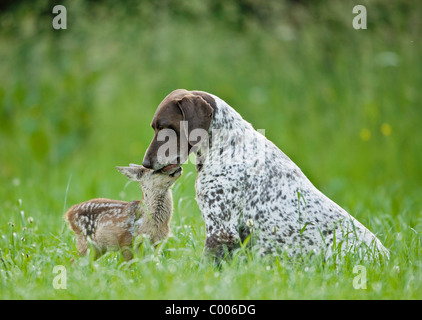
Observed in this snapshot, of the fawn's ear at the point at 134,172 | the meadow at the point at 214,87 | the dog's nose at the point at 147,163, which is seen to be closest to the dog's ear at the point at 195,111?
the dog's nose at the point at 147,163

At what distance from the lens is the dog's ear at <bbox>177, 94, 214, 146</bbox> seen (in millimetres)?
5129

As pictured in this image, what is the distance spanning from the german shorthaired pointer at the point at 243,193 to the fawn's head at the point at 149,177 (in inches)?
9.0

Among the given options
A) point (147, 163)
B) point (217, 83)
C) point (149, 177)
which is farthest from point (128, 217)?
point (217, 83)

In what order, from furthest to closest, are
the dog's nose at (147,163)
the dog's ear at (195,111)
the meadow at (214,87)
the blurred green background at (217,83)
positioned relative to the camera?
the blurred green background at (217,83), the meadow at (214,87), the dog's nose at (147,163), the dog's ear at (195,111)

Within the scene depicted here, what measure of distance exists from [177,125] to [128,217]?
0.99 m

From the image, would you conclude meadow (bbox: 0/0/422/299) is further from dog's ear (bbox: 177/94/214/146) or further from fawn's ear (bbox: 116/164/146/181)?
dog's ear (bbox: 177/94/214/146)

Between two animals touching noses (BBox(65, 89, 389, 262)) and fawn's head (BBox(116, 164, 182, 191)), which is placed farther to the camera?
fawn's head (BBox(116, 164, 182, 191))

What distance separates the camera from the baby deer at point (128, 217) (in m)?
5.56

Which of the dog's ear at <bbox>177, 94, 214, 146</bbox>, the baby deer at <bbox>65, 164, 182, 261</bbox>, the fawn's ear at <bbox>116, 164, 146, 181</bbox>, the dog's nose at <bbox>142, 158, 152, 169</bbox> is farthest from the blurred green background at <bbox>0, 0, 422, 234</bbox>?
the dog's ear at <bbox>177, 94, 214, 146</bbox>

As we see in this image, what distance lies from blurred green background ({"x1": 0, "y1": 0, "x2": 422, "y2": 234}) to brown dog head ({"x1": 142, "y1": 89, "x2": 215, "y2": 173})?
3978 millimetres

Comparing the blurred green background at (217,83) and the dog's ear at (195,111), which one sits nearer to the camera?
the dog's ear at (195,111)

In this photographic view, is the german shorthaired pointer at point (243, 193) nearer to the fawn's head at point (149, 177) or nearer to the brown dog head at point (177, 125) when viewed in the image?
the brown dog head at point (177, 125)

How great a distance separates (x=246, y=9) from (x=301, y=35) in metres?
1.60

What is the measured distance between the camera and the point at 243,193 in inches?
208
